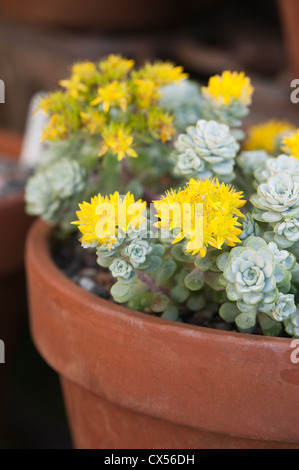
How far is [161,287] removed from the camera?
2.38 ft

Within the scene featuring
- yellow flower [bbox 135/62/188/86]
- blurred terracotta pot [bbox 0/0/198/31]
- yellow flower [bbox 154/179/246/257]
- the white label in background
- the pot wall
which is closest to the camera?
yellow flower [bbox 154/179/246/257]

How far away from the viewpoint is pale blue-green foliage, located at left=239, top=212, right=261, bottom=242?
65 cm

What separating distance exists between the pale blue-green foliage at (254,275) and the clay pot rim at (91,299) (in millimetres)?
31

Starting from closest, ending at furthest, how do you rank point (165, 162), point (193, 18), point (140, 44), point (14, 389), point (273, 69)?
point (165, 162) → point (14, 389) → point (273, 69) → point (140, 44) → point (193, 18)

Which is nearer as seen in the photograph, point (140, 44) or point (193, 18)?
point (140, 44)

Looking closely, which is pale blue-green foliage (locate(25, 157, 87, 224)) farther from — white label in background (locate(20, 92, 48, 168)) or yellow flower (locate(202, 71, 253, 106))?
white label in background (locate(20, 92, 48, 168))

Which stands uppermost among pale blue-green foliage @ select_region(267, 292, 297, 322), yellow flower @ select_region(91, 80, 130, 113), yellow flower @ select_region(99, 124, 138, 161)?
yellow flower @ select_region(91, 80, 130, 113)

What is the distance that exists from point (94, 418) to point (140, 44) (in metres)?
1.15

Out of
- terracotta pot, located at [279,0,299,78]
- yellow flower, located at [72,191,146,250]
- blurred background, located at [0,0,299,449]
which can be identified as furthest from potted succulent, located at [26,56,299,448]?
blurred background, located at [0,0,299,449]

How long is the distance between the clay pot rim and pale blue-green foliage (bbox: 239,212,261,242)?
0.10 meters

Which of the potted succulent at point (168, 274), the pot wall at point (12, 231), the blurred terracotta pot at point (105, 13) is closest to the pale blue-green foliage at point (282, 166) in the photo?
the potted succulent at point (168, 274)

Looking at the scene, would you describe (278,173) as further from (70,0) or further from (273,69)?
(70,0)

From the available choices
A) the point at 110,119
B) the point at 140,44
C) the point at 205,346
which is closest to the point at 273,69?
the point at 140,44

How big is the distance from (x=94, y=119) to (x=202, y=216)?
0.80 ft
